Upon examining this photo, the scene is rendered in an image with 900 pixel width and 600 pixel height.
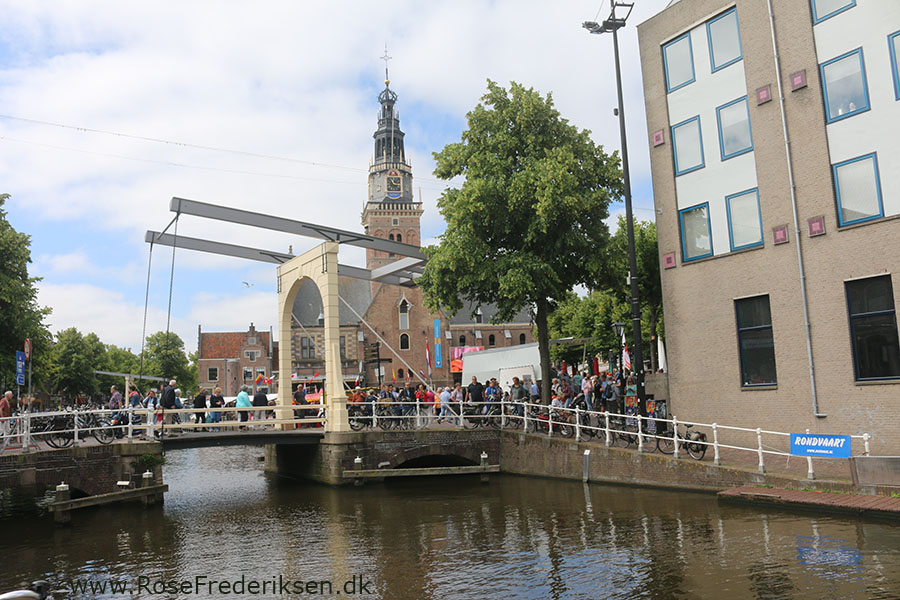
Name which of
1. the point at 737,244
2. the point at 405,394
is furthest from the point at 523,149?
the point at 405,394

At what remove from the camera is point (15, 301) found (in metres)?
32.3

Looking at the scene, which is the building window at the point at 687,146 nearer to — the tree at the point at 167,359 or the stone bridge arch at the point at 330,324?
the stone bridge arch at the point at 330,324

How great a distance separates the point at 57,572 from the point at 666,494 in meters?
11.5

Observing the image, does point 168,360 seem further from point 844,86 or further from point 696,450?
point 844,86

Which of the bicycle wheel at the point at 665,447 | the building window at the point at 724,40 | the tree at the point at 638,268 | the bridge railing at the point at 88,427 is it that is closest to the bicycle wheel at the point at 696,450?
the bicycle wheel at the point at 665,447

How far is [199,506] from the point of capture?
18.5 metres

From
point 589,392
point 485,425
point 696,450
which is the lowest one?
point 696,450

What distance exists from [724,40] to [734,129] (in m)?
2.32

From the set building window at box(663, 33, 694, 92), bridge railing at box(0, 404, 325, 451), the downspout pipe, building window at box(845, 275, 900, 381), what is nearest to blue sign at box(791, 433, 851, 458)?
the downspout pipe

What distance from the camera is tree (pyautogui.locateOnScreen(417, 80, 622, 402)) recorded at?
22141 millimetres

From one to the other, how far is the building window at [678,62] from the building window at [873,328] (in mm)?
7077

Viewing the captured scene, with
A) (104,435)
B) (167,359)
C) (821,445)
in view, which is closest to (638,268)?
(821,445)

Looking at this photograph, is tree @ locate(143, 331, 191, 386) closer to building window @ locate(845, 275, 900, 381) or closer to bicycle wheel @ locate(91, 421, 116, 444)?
bicycle wheel @ locate(91, 421, 116, 444)

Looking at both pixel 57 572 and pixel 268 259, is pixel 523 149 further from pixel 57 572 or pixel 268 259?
pixel 57 572
